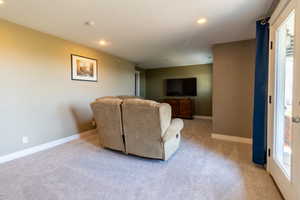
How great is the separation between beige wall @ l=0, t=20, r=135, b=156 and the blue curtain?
373 centimetres

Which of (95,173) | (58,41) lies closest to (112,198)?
(95,173)

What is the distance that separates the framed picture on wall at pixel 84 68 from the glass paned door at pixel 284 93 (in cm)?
384

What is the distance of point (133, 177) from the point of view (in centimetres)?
188

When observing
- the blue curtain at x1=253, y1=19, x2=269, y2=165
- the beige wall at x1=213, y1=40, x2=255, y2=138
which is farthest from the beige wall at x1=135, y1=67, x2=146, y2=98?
the blue curtain at x1=253, y1=19, x2=269, y2=165

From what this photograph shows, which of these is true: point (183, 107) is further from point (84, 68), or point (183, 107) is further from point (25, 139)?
point (25, 139)

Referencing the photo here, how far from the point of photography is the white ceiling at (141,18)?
196 cm

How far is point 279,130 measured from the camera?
174 centimetres

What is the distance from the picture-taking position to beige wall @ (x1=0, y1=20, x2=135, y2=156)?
2387 mm

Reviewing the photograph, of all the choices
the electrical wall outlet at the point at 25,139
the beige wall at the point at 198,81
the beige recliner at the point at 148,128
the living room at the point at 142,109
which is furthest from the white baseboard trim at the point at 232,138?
the electrical wall outlet at the point at 25,139

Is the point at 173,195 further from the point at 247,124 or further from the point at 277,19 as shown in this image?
the point at 247,124

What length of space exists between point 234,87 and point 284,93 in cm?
174

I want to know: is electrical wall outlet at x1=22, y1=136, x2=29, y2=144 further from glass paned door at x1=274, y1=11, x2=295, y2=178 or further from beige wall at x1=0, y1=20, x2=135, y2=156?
glass paned door at x1=274, y1=11, x2=295, y2=178

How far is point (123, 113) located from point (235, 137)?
274cm

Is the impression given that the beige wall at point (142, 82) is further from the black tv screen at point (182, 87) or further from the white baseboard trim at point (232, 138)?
the white baseboard trim at point (232, 138)
